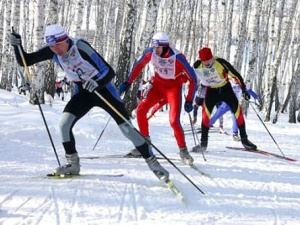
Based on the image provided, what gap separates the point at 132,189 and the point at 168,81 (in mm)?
2664

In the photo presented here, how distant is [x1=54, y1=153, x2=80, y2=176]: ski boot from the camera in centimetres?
611

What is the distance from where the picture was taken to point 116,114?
19.3 feet

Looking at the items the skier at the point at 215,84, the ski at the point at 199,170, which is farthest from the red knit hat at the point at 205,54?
the ski at the point at 199,170

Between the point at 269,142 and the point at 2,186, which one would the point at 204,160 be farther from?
the point at 269,142

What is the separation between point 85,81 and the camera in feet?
19.2

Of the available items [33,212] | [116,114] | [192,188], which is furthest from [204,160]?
[33,212]

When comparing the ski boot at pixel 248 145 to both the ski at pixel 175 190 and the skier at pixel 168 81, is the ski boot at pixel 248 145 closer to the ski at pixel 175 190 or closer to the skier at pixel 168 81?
the skier at pixel 168 81

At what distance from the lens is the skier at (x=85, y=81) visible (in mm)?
5785

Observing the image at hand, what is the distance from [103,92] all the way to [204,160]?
124 inches

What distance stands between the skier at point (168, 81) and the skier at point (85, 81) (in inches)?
61.2

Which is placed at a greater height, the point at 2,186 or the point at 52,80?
the point at 2,186

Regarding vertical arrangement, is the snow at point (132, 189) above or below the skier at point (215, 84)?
below

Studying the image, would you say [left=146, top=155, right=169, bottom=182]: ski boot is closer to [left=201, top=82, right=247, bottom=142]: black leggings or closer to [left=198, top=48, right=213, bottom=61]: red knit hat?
[left=198, top=48, right=213, bottom=61]: red knit hat

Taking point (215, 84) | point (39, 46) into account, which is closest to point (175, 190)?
point (215, 84)
